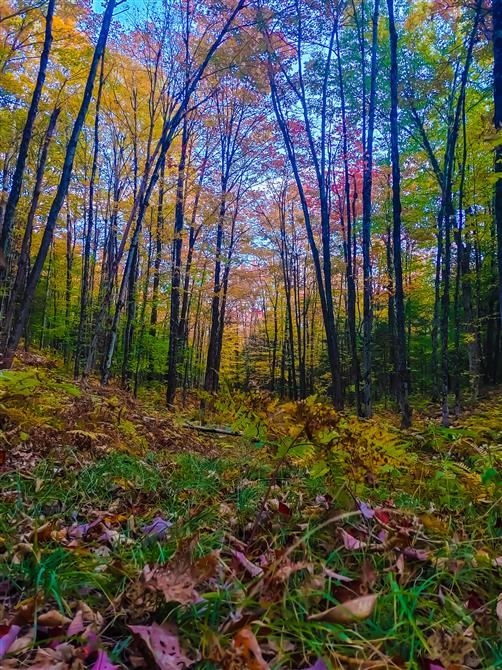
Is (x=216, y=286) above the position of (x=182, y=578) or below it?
above

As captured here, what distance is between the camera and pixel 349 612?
98 cm

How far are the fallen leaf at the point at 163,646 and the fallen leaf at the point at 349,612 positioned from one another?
0.33m

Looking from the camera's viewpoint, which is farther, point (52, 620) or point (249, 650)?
point (52, 620)

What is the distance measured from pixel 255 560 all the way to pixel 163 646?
57 centimetres

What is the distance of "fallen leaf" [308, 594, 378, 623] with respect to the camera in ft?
3.21

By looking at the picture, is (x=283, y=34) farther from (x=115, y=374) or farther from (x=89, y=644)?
(x=115, y=374)

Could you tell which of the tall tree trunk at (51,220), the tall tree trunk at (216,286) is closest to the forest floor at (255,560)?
the tall tree trunk at (51,220)

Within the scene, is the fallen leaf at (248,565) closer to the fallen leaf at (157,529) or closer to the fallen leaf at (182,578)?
the fallen leaf at (182,578)

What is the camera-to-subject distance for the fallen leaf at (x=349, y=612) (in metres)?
0.98

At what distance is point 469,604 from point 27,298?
5174 mm

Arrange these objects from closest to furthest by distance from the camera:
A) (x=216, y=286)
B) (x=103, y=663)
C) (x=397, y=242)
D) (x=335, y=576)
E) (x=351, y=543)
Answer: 1. (x=103, y=663)
2. (x=335, y=576)
3. (x=351, y=543)
4. (x=397, y=242)
5. (x=216, y=286)

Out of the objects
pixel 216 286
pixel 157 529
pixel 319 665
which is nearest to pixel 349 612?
pixel 319 665

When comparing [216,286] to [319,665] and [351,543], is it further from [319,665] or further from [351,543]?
[319,665]

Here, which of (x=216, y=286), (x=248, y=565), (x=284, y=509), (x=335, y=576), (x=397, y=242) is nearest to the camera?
(x=335, y=576)
